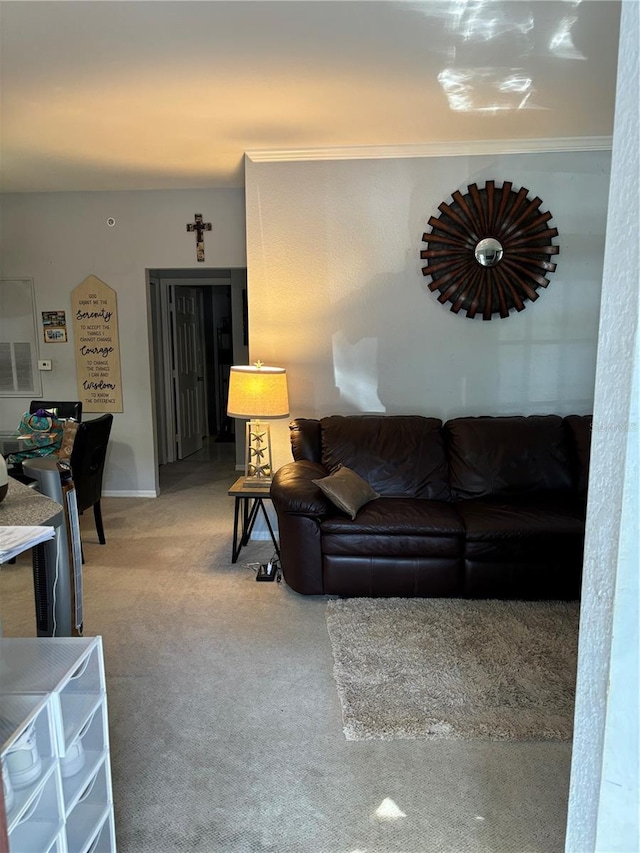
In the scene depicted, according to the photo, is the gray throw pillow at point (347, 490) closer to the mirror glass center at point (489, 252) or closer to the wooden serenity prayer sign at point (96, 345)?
the mirror glass center at point (489, 252)

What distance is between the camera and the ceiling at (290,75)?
2.10m

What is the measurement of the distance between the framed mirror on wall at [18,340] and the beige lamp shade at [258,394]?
7.95 feet

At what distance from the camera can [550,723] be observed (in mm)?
2113

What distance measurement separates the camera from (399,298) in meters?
3.92

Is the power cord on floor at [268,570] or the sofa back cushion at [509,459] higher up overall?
the sofa back cushion at [509,459]

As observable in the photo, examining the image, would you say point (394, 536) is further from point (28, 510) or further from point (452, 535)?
point (28, 510)

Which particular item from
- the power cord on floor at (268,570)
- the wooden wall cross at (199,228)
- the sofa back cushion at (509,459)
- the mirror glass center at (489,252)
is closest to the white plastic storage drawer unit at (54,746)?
the power cord on floor at (268,570)

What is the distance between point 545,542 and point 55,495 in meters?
2.34

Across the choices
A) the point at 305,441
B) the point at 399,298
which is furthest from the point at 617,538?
the point at 399,298

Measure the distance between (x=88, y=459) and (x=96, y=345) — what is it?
5.24 ft

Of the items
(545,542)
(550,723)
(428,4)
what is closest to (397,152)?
(428,4)

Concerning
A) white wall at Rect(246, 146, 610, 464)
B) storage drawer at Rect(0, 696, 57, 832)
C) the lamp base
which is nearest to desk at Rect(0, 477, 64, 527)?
storage drawer at Rect(0, 696, 57, 832)

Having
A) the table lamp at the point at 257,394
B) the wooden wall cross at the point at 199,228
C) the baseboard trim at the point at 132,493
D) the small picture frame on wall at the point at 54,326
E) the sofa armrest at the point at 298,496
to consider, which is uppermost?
the wooden wall cross at the point at 199,228

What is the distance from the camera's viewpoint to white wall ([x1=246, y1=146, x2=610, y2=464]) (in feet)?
12.4
